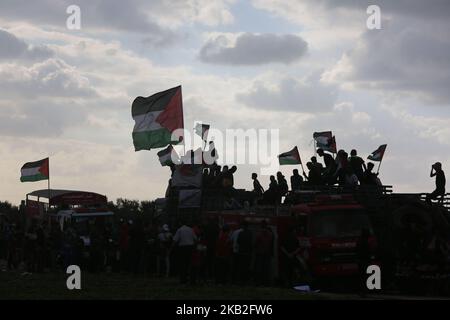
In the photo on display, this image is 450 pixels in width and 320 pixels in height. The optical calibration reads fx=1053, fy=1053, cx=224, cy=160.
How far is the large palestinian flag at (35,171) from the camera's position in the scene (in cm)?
5072

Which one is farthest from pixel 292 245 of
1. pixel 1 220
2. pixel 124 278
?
pixel 1 220

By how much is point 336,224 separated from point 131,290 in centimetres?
614

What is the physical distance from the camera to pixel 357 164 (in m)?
33.0

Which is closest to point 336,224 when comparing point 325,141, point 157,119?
point 157,119

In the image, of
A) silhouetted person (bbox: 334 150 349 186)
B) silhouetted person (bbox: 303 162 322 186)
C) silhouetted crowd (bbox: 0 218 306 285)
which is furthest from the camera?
silhouetted person (bbox: 303 162 322 186)

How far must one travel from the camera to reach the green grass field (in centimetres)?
2477

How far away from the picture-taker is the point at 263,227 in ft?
98.2

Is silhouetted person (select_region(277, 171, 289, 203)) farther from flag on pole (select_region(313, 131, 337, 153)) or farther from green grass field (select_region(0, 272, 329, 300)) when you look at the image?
flag on pole (select_region(313, 131, 337, 153))

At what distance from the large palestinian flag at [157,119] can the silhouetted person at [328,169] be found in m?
5.06

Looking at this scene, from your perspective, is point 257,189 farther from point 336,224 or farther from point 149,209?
point 149,209

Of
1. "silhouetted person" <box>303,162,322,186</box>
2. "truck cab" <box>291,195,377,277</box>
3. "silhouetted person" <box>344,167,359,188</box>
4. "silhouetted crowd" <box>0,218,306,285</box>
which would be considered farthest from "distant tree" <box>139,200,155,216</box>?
"truck cab" <box>291,195,377,277</box>

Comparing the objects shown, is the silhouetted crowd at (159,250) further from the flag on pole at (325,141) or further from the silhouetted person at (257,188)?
the flag on pole at (325,141)

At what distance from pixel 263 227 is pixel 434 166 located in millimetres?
5299

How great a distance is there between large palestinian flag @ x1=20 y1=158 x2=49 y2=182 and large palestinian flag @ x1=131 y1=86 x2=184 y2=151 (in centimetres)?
1441
